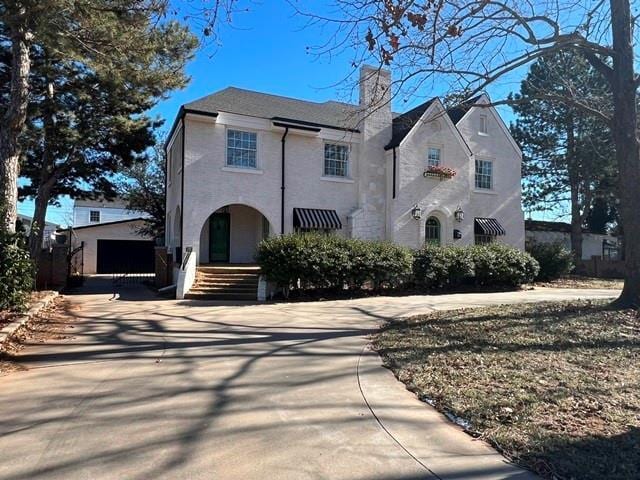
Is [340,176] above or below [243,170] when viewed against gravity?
above

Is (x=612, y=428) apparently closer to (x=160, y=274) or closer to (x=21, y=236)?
(x=21, y=236)

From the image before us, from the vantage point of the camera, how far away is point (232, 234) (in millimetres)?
20062

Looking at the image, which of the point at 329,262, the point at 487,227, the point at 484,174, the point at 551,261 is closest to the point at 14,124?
the point at 329,262

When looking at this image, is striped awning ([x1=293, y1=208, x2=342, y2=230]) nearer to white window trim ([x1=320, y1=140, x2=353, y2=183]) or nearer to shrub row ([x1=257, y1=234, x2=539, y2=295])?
white window trim ([x1=320, y1=140, x2=353, y2=183])

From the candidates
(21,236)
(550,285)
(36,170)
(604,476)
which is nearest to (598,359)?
(604,476)

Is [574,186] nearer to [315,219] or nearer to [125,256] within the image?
[315,219]

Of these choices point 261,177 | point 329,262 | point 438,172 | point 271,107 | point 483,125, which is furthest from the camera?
point 483,125

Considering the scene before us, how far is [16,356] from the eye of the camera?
681 centimetres

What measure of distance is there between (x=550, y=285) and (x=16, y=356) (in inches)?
777

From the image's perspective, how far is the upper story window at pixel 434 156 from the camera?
69.9 ft

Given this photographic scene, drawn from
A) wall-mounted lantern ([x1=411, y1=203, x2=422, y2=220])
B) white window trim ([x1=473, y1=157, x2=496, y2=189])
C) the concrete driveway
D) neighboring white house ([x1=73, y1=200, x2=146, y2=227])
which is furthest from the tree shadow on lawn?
neighboring white house ([x1=73, y1=200, x2=146, y2=227])

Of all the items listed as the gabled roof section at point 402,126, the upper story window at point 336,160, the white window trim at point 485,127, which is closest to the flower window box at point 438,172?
the gabled roof section at point 402,126

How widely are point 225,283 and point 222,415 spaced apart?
11.2m

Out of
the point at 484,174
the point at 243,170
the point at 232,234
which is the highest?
the point at 484,174
